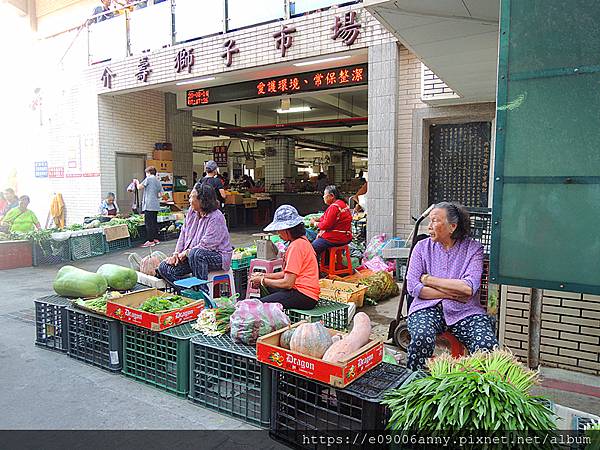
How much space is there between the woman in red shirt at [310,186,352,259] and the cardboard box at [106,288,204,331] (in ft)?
11.3

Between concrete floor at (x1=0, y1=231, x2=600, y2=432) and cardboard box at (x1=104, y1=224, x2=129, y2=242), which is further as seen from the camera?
cardboard box at (x1=104, y1=224, x2=129, y2=242)

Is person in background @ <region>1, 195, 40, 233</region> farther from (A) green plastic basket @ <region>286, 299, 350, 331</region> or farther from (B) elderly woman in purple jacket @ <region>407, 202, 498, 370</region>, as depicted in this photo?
(B) elderly woman in purple jacket @ <region>407, 202, 498, 370</region>

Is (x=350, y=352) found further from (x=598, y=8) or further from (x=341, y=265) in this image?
(x=341, y=265)

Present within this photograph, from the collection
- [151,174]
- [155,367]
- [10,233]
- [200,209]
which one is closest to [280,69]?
[151,174]

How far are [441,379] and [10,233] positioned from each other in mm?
10221

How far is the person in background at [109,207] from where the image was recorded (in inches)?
477

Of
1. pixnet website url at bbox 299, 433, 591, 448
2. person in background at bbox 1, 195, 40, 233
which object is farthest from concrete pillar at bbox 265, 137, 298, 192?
pixnet website url at bbox 299, 433, 591, 448

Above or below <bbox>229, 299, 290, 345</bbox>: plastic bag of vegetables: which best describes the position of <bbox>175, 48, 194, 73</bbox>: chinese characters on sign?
above

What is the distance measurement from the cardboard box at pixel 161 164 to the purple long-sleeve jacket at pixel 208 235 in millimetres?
8828

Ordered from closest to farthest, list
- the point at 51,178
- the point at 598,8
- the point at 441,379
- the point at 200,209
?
1. the point at 441,379
2. the point at 598,8
3. the point at 200,209
4. the point at 51,178

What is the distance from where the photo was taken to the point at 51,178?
1420 cm

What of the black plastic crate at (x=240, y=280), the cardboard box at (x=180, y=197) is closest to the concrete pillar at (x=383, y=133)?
the black plastic crate at (x=240, y=280)

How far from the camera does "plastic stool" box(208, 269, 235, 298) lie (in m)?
5.26

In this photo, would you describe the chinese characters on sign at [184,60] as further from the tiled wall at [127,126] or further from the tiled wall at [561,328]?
the tiled wall at [561,328]
